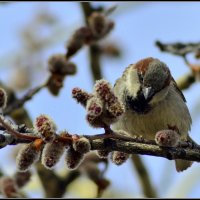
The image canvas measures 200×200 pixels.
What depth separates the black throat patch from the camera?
3.82 meters

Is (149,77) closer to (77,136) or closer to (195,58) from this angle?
(195,58)

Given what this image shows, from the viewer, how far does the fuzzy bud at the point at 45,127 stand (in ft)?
7.16

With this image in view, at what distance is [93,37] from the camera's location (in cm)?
431

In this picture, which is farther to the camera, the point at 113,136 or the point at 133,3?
the point at 133,3

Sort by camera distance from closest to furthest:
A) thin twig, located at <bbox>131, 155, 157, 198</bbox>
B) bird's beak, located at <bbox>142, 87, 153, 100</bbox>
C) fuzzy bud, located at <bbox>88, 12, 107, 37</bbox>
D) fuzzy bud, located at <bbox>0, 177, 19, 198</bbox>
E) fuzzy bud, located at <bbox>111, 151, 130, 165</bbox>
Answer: fuzzy bud, located at <bbox>111, 151, 130, 165</bbox>, fuzzy bud, located at <bbox>0, 177, 19, 198</bbox>, bird's beak, located at <bbox>142, 87, 153, 100</bbox>, fuzzy bud, located at <bbox>88, 12, 107, 37</bbox>, thin twig, located at <bbox>131, 155, 157, 198</bbox>

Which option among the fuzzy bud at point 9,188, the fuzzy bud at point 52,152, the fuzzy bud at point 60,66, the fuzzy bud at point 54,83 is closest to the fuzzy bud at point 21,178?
the fuzzy bud at point 9,188

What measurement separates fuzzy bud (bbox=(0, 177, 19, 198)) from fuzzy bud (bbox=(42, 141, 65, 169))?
1381mm

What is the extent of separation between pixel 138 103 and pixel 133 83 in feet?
0.62

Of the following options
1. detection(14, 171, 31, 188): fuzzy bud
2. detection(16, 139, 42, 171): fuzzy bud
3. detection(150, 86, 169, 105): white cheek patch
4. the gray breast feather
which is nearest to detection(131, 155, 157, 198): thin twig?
the gray breast feather

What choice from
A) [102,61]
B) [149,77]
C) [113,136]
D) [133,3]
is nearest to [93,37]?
[149,77]

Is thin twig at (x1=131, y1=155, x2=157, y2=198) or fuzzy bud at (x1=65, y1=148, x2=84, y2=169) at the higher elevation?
fuzzy bud at (x1=65, y1=148, x2=84, y2=169)

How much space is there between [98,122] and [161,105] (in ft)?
6.31

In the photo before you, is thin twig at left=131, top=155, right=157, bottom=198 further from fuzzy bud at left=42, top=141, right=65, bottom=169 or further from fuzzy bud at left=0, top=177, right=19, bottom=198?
fuzzy bud at left=42, top=141, right=65, bottom=169

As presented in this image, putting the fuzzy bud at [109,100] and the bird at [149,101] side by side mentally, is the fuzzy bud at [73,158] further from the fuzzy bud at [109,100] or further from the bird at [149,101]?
the bird at [149,101]
